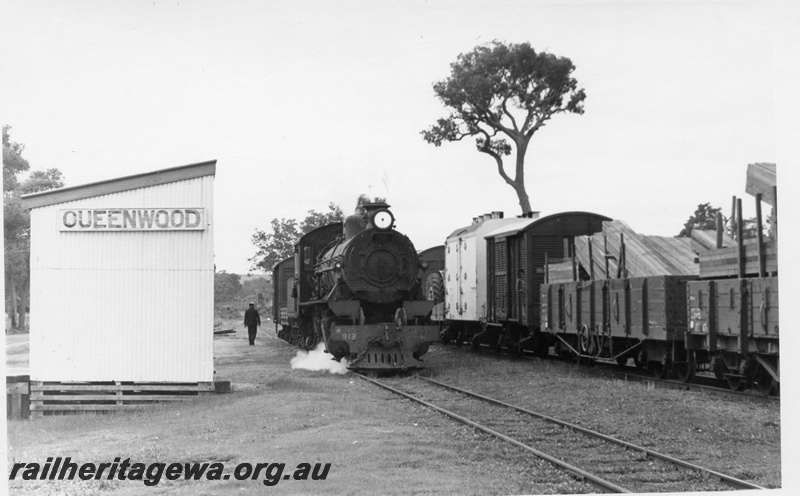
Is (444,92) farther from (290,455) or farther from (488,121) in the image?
(290,455)

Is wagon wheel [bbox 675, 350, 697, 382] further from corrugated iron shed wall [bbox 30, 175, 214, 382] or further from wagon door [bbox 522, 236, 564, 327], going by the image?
corrugated iron shed wall [bbox 30, 175, 214, 382]

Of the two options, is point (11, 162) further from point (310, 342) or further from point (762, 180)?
point (762, 180)

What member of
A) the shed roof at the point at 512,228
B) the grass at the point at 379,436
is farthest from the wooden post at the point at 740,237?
the shed roof at the point at 512,228

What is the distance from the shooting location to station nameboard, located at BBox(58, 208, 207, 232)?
13109 millimetres

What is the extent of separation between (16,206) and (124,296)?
557 inches

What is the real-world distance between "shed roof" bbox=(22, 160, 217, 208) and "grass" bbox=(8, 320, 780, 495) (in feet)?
11.3

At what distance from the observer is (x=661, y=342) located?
50.3 ft

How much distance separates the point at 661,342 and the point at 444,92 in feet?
28.2

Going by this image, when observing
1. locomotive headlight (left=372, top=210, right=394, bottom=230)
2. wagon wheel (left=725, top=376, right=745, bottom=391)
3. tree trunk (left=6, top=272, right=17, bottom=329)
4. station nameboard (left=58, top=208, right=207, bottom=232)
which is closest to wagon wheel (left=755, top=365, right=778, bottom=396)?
wagon wheel (left=725, top=376, right=745, bottom=391)

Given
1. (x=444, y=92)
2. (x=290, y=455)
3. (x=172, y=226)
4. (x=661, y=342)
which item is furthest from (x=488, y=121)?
(x=290, y=455)

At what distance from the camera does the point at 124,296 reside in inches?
518

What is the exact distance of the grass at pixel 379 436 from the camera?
27.1 ft
